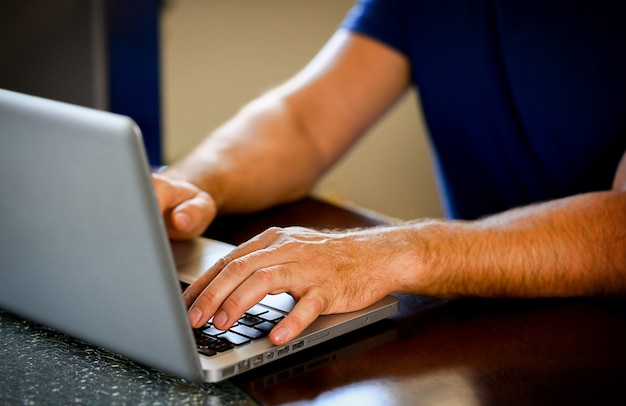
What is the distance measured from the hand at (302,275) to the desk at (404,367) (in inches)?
1.5

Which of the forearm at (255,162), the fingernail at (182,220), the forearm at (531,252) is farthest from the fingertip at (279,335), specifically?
the forearm at (255,162)

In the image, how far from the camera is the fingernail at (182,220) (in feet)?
3.53

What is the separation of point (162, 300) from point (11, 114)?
18 centimetres

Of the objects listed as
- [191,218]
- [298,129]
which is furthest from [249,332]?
[298,129]

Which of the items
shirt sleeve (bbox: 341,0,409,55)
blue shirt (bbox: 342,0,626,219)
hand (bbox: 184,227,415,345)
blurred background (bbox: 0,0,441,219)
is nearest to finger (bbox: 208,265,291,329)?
hand (bbox: 184,227,415,345)

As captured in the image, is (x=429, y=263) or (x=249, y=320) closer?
(x=249, y=320)

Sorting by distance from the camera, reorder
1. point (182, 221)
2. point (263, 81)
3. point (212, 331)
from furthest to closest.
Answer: point (263, 81) < point (182, 221) < point (212, 331)

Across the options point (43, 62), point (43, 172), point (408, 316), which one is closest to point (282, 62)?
point (43, 62)

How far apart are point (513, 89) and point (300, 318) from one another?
79cm

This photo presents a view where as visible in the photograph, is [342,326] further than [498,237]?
No

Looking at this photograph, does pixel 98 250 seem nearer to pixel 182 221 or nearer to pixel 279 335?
pixel 279 335

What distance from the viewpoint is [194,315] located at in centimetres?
77

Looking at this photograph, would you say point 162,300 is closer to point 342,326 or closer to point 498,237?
point 342,326

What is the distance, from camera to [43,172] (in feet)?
2.17
